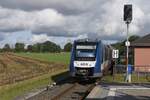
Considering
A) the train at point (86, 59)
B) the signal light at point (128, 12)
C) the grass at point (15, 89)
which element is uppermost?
the signal light at point (128, 12)

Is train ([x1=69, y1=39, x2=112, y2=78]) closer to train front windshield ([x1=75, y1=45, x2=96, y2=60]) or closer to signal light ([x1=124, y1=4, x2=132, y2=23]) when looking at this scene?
train front windshield ([x1=75, y1=45, x2=96, y2=60])

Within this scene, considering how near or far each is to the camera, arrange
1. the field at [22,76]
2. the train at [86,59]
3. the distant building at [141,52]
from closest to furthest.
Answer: the field at [22,76] → the train at [86,59] → the distant building at [141,52]

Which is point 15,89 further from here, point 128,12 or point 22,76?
point 22,76

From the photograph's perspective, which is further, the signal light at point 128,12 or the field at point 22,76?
the signal light at point 128,12

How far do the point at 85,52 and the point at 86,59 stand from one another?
66 cm

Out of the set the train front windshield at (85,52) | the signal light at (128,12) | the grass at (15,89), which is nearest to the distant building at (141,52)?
the grass at (15,89)

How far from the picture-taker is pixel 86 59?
109ft

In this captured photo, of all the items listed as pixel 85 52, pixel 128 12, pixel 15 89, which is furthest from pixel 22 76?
pixel 128 12

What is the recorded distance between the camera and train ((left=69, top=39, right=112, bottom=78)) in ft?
109

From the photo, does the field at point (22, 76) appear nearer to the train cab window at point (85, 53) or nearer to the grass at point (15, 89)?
the grass at point (15, 89)

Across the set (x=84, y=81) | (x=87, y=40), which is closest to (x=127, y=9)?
(x=87, y=40)

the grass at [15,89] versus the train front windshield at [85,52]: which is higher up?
the train front windshield at [85,52]

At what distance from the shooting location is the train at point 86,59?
33219mm

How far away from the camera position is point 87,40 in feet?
112
